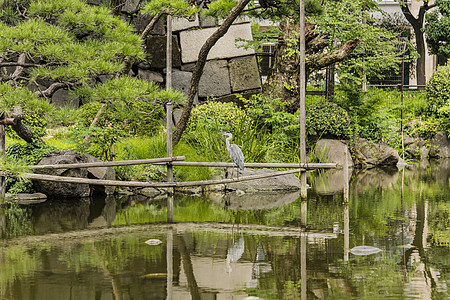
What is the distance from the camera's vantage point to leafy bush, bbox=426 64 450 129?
17125mm

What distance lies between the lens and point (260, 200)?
9688 millimetres

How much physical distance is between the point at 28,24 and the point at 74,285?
13.1 ft

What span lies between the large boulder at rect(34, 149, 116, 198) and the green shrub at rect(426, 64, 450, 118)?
10548mm

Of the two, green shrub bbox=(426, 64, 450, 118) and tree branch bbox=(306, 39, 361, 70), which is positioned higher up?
tree branch bbox=(306, 39, 361, 70)

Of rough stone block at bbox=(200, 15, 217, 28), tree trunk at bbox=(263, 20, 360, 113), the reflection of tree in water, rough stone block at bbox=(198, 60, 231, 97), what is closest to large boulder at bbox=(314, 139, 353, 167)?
tree trunk at bbox=(263, 20, 360, 113)

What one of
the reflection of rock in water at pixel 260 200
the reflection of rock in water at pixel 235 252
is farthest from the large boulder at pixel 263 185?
the reflection of rock in water at pixel 235 252

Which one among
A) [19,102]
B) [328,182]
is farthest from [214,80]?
[19,102]

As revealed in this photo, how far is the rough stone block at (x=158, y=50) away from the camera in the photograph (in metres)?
14.9

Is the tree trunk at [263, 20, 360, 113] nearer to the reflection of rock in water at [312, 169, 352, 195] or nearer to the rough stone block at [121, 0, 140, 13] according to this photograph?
the reflection of rock in water at [312, 169, 352, 195]

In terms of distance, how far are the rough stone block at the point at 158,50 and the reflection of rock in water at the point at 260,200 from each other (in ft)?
17.7

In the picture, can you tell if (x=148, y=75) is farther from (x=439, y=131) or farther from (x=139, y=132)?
(x=439, y=131)

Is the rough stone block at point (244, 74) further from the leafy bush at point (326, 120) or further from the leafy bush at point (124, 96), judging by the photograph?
the leafy bush at point (124, 96)

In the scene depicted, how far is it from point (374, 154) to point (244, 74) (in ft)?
12.0

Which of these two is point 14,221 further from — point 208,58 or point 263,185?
point 208,58
